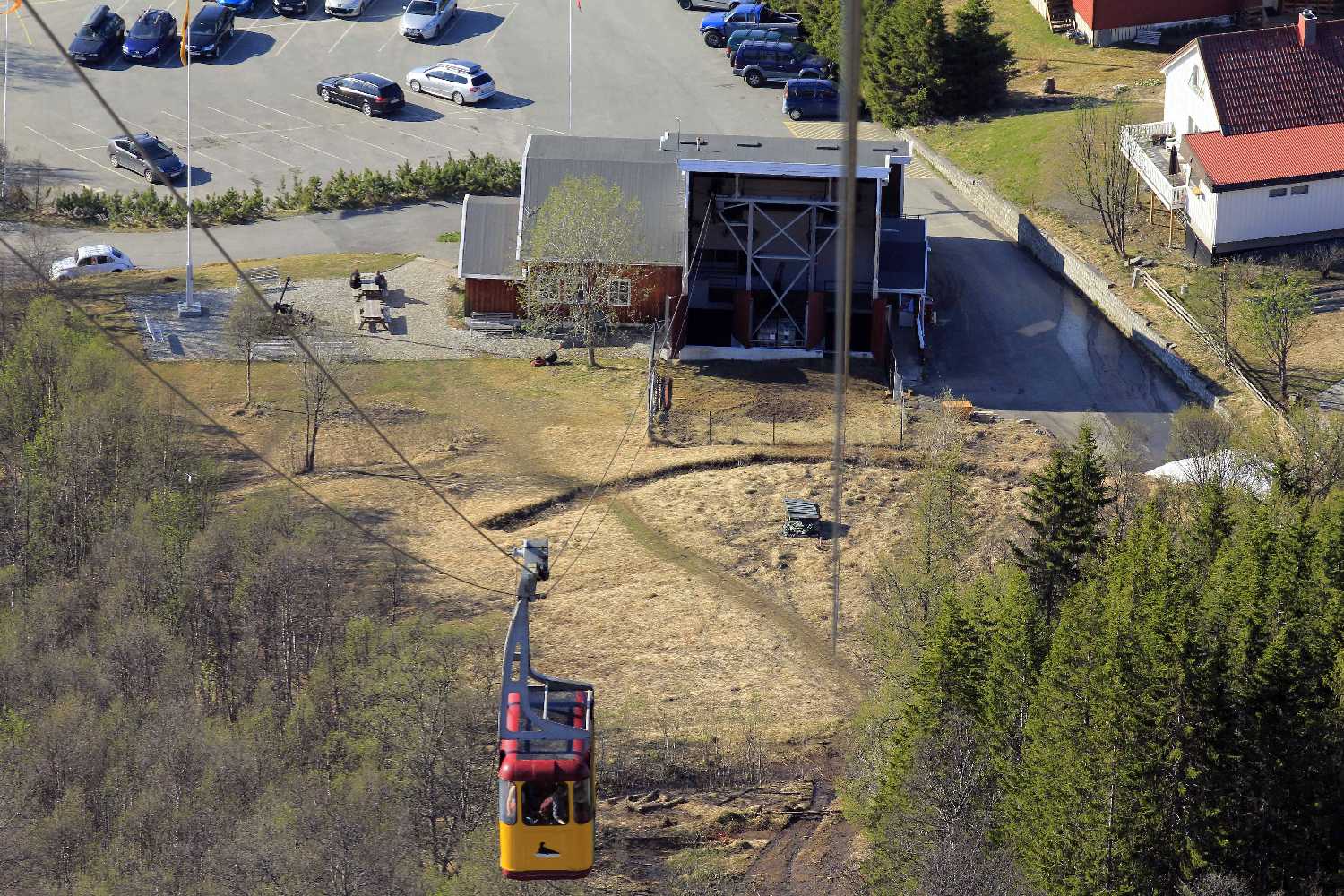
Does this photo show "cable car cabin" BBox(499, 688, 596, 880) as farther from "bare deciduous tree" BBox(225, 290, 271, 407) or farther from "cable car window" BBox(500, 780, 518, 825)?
"bare deciduous tree" BBox(225, 290, 271, 407)

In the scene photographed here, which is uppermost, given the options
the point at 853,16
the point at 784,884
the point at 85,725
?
the point at 853,16

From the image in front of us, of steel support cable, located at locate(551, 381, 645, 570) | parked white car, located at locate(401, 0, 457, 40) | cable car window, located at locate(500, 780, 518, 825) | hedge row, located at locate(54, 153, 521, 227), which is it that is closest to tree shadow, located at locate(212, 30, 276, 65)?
parked white car, located at locate(401, 0, 457, 40)

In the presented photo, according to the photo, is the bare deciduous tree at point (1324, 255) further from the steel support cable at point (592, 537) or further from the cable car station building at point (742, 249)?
the steel support cable at point (592, 537)

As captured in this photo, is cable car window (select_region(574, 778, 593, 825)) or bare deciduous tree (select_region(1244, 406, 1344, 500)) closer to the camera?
cable car window (select_region(574, 778, 593, 825))

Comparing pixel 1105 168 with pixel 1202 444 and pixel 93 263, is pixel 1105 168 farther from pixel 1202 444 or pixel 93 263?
pixel 93 263

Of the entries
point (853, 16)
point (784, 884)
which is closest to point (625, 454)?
point (784, 884)

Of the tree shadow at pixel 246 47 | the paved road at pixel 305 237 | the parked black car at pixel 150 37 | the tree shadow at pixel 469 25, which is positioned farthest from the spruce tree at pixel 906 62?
the parked black car at pixel 150 37

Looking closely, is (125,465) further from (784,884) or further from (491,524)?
(784,884)
